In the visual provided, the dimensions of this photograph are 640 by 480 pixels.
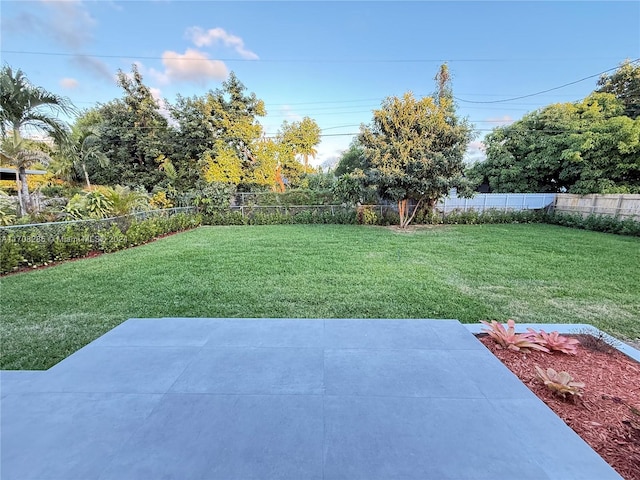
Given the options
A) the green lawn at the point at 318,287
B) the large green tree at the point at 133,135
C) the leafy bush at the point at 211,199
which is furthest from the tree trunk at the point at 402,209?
the large green tree at the point at 133,135

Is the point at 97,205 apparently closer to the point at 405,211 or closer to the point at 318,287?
the point at 318,287

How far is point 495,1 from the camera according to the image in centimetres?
680

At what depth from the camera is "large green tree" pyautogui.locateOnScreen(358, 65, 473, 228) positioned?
33.1 ft

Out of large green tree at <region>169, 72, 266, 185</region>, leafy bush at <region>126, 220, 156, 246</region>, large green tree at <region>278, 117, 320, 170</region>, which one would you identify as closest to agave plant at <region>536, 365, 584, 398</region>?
leafy bush at <region>126, 220, 156, 246</region>

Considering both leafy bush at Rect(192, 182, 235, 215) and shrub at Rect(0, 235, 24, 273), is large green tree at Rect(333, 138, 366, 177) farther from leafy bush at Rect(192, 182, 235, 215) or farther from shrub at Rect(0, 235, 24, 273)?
shrub at Rect(0, 235, 24, 273)

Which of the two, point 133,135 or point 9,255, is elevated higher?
point 133,135

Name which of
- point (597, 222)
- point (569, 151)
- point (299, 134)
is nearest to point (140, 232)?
point (299, 134)

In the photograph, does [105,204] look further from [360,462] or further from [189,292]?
[360,462]

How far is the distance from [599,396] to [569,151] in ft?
47.5

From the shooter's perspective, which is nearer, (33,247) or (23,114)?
(33,247)

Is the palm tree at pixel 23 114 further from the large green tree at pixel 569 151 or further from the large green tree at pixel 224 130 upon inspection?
the large green tree at pixel 569 151

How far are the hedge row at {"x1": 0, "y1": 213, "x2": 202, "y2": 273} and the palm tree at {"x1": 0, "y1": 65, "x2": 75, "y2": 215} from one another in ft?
6.17

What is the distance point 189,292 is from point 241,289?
736mm

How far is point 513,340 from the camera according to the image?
250 centimetres
